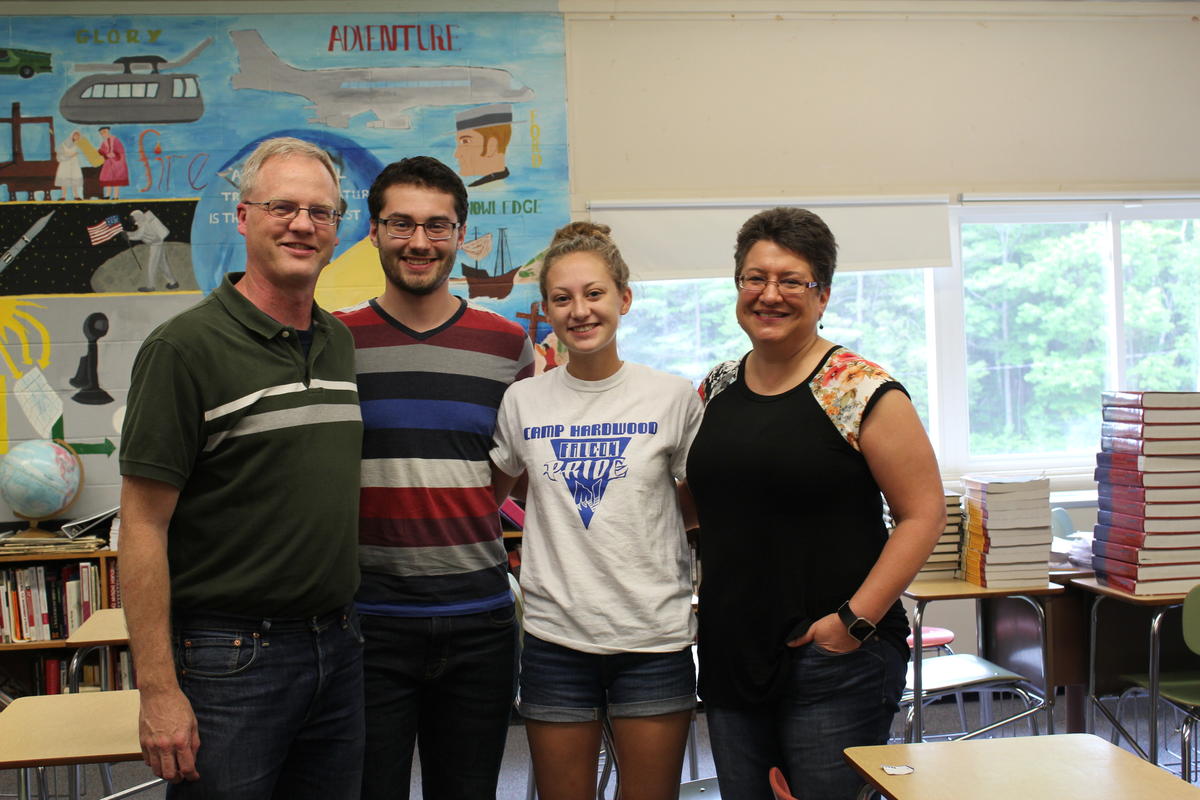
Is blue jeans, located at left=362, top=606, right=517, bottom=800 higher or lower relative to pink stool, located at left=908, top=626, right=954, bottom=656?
higher

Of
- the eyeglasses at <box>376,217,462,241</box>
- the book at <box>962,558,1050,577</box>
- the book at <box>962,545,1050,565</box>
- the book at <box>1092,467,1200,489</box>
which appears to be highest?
the eyeglasses at <box>376,217,462,241</box>

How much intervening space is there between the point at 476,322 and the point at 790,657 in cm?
89

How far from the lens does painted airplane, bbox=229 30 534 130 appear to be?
14.6 ft

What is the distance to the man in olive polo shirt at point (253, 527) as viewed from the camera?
144cm

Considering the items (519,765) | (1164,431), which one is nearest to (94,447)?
(519,765)

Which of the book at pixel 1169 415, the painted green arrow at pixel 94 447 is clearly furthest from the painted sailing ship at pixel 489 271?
the book at pixel 1169 415

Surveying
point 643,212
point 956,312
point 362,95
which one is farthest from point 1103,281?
point 362,95

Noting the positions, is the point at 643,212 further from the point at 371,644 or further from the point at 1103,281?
the point at 371,644

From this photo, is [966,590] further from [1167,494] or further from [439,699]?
[439,699]

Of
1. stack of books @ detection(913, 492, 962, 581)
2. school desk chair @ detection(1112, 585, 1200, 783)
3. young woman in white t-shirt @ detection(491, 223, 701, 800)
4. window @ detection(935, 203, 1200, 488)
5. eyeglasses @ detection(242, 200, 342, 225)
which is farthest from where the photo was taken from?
window @ detection(935, 203, 1200, 488)

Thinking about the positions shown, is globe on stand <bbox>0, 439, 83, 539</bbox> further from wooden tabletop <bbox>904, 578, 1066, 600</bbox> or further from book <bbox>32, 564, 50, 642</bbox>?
wooden tabletop <bbox>904, 578, 1066, 600</bbox>

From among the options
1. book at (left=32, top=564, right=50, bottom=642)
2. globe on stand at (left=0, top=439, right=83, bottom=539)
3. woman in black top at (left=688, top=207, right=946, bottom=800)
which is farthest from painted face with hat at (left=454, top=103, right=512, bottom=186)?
woman in black top at (left=688, top=207, right=946, bottom=800)

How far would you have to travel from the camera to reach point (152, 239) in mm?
4375

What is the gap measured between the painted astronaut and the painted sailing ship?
1.38 metres
